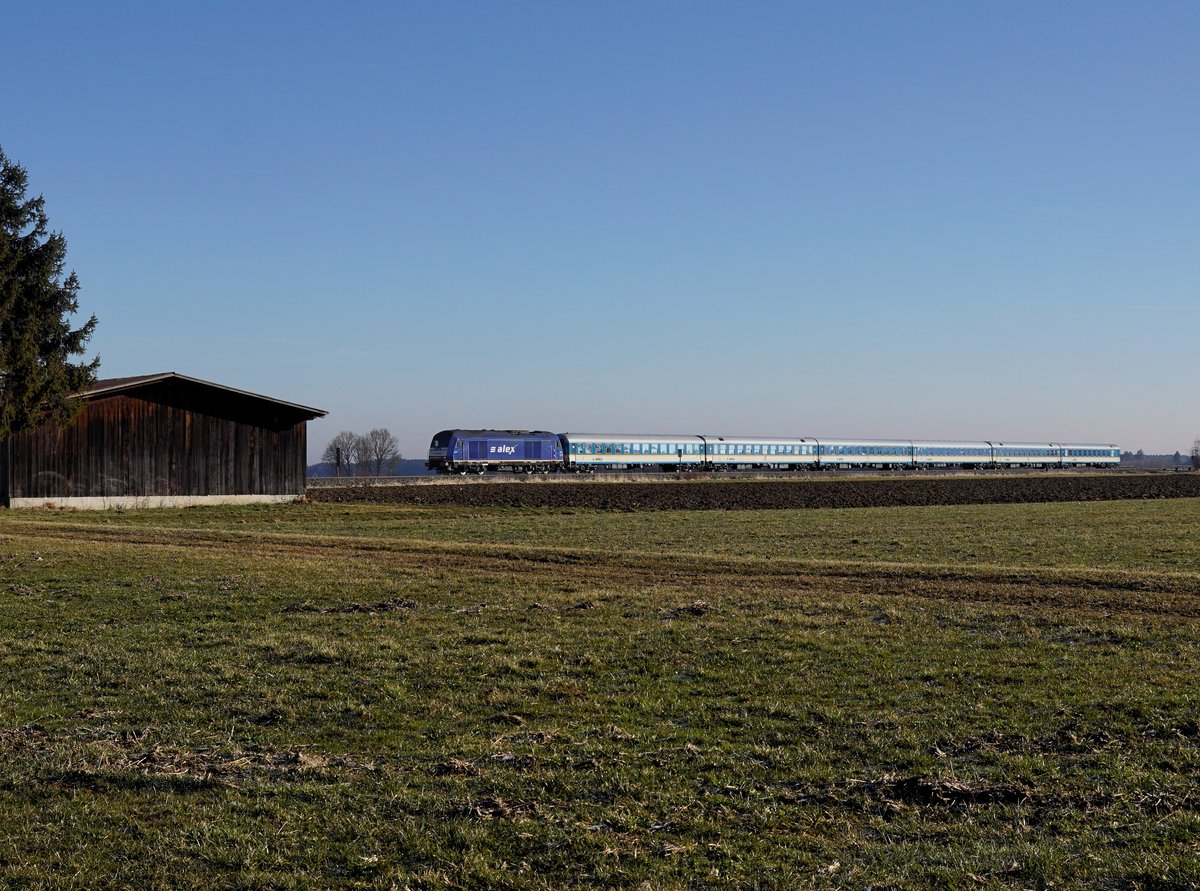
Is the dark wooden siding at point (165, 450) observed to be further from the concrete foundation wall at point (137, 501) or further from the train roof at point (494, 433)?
the train roof at point (494, 433)

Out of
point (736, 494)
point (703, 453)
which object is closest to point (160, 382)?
point (736, 494)

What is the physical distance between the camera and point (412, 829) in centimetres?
809

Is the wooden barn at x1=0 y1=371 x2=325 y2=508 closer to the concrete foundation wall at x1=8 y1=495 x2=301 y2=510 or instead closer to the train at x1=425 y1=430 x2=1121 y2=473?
the concrete foundation wall at x1=8 y1=495 x2=301 y2=510

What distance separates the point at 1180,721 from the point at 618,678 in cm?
Result: 588

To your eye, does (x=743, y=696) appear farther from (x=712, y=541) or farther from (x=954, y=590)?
(x=712, y=541)

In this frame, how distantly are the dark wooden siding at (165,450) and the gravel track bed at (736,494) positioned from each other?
14.0 feet

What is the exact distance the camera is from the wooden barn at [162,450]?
50062 millimetres

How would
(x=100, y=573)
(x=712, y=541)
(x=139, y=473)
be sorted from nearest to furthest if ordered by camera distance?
(x=100, y=573), (x=712, y=541), (x=139, y=473)

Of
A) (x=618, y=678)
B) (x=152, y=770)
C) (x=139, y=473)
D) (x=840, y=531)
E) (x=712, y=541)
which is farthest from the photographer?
(x=139, y=473)

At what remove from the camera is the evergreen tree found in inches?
1727

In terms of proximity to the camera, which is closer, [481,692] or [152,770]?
[152,770]

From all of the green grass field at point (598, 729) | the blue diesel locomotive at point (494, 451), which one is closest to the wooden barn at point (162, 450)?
the green grass field at point (598, 729)

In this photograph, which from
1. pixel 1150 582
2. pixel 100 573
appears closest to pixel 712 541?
pixel 1150 582

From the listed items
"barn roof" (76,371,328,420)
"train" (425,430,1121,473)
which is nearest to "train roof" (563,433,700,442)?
"train" (425,430,1121,473)
